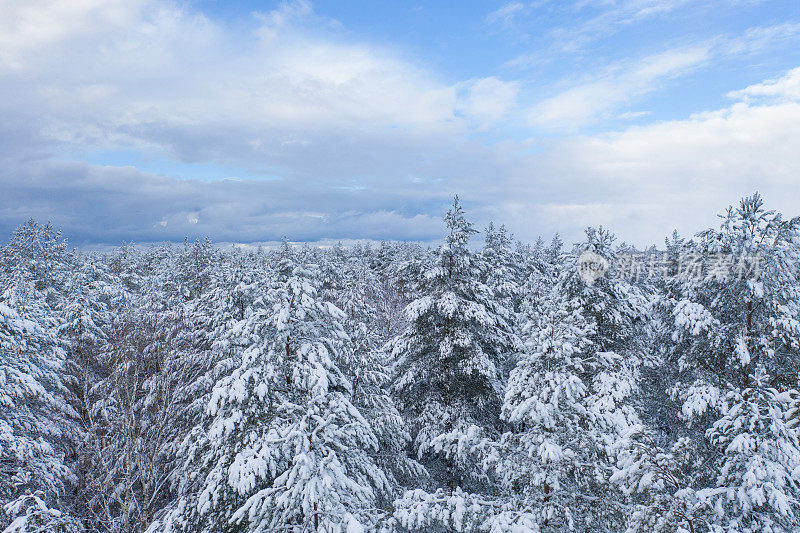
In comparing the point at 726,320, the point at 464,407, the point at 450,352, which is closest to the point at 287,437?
the point at 450,352

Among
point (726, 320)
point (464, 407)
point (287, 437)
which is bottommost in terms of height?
point (464, 407)

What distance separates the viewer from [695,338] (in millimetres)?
12539

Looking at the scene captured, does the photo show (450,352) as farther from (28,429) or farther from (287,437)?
(28,429)

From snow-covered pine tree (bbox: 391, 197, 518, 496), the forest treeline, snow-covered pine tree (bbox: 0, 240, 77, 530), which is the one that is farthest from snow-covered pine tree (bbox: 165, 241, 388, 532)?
snow-covered pine tree (bbox: 391, 197, 518, 496)

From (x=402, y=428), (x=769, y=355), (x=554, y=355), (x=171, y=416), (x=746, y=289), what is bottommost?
(x=171, y=416)

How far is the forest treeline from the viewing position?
22.4ft

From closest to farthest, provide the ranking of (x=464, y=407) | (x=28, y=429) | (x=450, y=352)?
(x=28, y=429) → (x=450, y=352) → (x=464, y=407)

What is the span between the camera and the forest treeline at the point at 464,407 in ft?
22.4

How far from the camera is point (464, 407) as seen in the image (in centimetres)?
1377

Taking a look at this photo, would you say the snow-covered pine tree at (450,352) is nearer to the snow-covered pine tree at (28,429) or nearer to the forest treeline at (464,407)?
the forest treeline at (464,407)

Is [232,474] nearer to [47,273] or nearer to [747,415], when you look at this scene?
[747,415]

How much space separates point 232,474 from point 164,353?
12466 millimetres

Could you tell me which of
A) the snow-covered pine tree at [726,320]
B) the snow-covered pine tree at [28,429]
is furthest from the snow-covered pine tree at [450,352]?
the snow-covered pine tree at [28,429]

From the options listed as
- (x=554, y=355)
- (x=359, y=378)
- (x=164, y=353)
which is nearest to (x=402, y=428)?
(x=359, y=378)
